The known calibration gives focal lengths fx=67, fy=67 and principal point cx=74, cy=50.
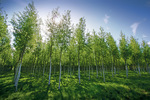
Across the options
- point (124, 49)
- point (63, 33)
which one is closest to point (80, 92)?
point (63, 33)

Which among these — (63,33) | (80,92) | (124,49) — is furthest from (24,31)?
(124,49)

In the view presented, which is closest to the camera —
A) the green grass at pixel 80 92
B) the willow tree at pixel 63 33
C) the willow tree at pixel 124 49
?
the green grass at pixel 80 92

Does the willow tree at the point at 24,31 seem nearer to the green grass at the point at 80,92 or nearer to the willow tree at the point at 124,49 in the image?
the green grass at the point at 80,92

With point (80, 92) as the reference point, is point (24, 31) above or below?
above

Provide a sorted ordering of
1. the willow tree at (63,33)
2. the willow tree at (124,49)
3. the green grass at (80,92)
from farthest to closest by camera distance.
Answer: the willow tree at (124,49) → the willow tree at (63,33) → the green grass at (80,92)

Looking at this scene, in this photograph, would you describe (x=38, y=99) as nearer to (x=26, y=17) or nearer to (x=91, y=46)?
(x=26, y=17)

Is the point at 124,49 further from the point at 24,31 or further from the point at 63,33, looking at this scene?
the point at 24,31

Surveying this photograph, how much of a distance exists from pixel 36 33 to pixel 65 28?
703cm

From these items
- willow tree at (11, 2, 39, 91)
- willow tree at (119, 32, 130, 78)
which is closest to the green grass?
willow tree at (11, 2, 39, 91)

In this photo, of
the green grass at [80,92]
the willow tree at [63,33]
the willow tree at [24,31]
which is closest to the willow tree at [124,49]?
the green grass at [80,92]

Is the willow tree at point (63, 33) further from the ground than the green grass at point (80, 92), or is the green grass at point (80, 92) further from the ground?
the willow tree at point (63, 33)

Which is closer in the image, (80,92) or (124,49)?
(80,92)

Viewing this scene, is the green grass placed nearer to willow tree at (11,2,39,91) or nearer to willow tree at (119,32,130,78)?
willow tree at (11,2,39,91)

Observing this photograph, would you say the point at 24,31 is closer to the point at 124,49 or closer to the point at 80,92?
the point at 80,92
